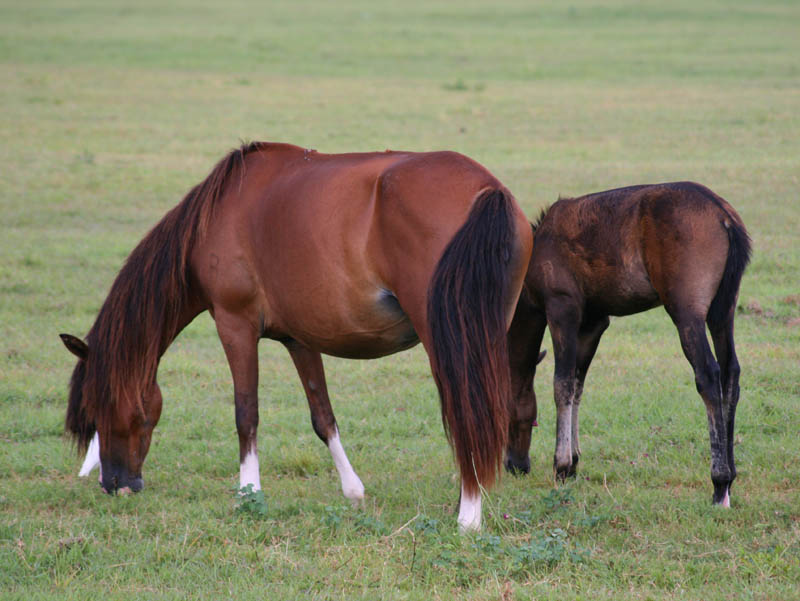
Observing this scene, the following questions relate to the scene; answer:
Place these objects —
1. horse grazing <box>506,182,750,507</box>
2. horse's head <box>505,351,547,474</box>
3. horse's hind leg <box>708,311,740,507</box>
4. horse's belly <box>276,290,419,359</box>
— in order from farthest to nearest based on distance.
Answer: horse's head <box>505,351,547,474</box>
horse's hind leg <box>708,311,740,507</box>
horse grazing <box>506,182,750,507</box>
horse's belly <box>276,290,419,359</box>

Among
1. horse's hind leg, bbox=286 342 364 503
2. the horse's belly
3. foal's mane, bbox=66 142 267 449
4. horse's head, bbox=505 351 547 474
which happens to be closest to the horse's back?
the horse's belly

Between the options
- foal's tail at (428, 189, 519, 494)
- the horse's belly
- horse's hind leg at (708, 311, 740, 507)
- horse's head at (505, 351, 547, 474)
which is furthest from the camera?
horse's head at (505, 351, 547, 474)

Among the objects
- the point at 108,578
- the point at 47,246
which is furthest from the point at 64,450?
the point at 47,246

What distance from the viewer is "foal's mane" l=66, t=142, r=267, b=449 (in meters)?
5.75

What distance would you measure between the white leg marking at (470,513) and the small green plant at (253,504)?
107 centimetres

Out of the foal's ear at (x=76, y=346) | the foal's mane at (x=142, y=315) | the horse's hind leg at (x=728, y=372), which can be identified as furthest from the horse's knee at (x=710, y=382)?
the foal's ear at (x=76, y=346)

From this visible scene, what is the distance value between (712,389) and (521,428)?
1.21 m

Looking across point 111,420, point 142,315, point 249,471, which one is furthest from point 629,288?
point 111,420

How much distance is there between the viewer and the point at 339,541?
16.1 feet

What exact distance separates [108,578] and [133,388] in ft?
4.79

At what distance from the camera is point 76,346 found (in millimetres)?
5773

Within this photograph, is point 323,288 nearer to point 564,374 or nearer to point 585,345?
point 564,374

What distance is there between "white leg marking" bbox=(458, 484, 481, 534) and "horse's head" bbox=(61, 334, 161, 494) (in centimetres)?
203

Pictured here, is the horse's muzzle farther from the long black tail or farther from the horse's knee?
the long black tail
